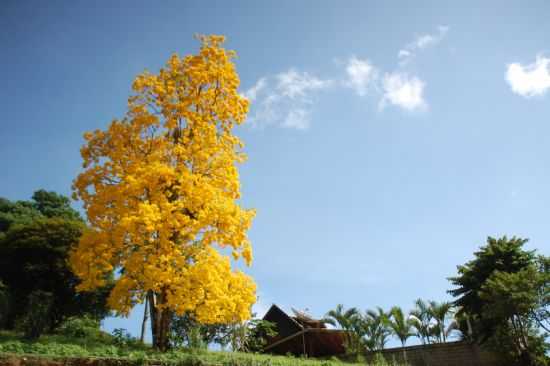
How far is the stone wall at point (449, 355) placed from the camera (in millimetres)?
19906

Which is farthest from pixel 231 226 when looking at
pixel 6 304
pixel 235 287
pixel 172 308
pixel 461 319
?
pixel 461 319

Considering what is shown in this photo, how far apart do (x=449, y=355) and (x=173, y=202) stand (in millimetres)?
17469

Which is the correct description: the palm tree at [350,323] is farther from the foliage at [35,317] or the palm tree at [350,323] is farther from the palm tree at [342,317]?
the foliage at [35,317]

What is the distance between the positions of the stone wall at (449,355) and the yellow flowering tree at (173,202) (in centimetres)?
1401

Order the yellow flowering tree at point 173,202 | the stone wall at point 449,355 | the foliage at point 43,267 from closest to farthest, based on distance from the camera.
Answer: the yellow flowering tree at point 173,202
the stone wall at point 449,355
the foliage at point 43,267

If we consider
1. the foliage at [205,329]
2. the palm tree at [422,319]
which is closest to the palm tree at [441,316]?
the palm tree at [422,319]

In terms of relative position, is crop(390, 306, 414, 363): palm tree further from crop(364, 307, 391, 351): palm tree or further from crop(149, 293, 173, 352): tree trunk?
crop(149, 293, 173, 352): tree trunk

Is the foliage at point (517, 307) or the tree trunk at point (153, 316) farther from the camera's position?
the foliage at point (517, 307)

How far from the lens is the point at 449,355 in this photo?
19938 millimetres

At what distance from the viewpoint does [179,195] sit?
1082cm

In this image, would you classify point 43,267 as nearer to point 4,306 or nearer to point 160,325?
point 4,306

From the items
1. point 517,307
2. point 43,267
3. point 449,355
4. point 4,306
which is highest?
point 43,267

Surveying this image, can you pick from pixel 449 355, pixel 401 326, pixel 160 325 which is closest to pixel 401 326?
pixel 401 326

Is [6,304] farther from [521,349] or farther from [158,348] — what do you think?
[521,349]
